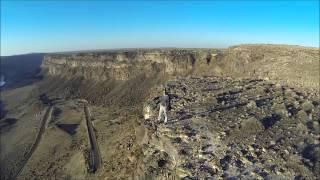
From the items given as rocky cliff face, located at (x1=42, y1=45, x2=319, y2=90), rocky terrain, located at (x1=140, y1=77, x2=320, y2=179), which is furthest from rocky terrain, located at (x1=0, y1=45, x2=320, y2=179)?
rocky cliff face, located at (x1=42, y1=45, x2=319, y2=90)

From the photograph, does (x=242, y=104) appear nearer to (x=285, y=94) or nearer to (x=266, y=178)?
(x=285, y=94)

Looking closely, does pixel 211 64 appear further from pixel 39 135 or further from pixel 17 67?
pixel 17 67

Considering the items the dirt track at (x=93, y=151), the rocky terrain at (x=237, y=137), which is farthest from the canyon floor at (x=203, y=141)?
the dirt track at (x=93, y=151)

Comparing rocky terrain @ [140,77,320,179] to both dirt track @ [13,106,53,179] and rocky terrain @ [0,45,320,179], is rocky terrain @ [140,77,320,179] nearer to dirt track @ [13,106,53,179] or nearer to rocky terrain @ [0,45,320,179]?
rocky terrain @ [0,45,320,179]

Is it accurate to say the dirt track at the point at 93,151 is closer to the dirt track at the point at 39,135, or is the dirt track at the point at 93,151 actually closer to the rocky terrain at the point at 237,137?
the dirt track at the point at 39,135

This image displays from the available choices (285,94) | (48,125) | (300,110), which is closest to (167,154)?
(300,110)

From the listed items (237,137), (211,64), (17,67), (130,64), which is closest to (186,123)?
(237,137)
